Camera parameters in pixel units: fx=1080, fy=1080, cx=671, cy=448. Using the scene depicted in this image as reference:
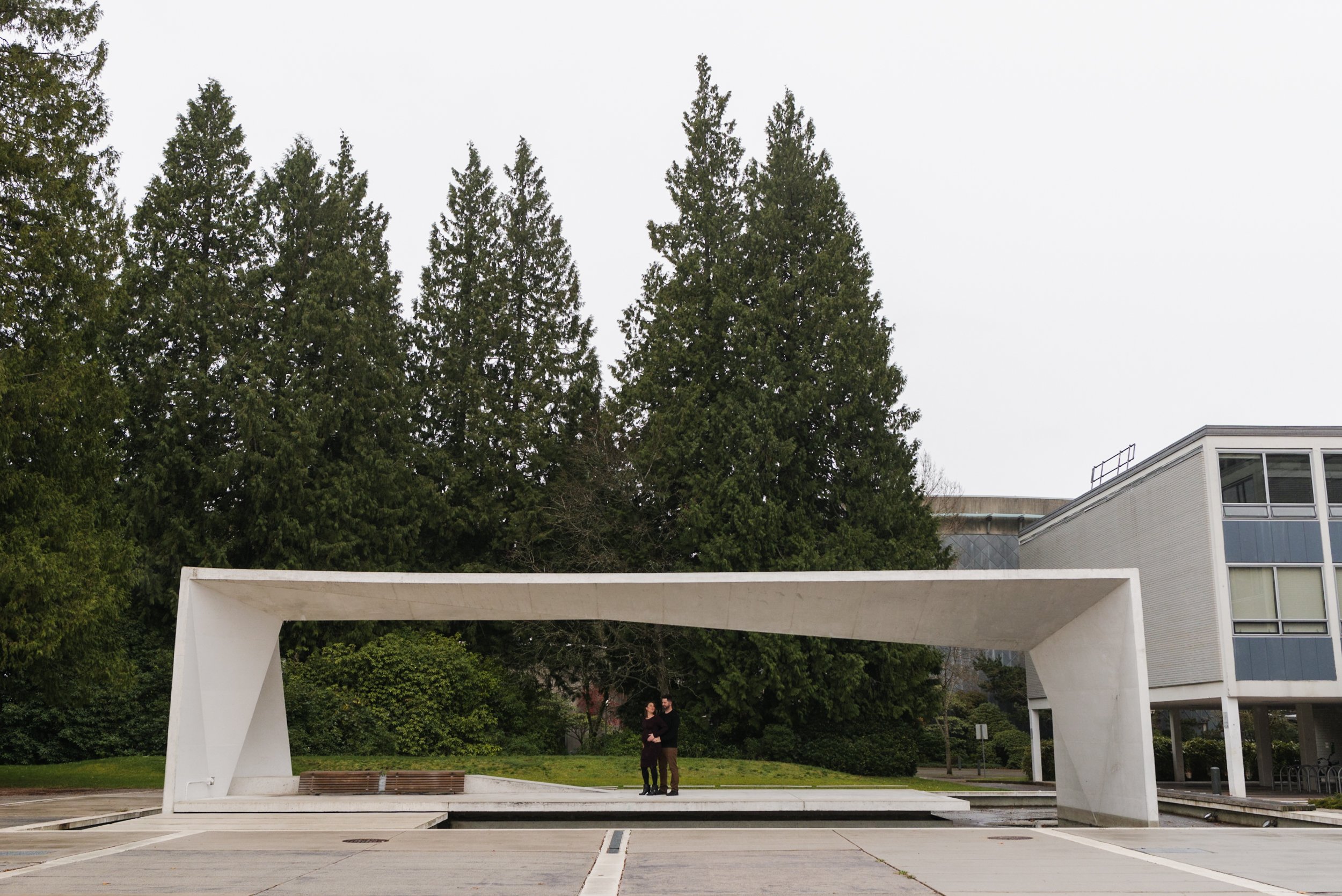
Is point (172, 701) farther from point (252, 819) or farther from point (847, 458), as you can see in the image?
point (847, 458)

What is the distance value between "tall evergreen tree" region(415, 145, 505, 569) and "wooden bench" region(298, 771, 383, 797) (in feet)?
48.5

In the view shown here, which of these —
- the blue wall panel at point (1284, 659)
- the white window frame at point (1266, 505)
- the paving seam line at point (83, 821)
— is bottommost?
the paving seam line at point (83, 821)

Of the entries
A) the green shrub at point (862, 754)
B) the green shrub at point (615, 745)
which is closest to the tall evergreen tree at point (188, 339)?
the green shrub at point (615, 745)

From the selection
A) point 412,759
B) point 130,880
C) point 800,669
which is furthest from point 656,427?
point 130,880

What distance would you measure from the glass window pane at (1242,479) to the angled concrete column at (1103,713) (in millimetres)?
9811

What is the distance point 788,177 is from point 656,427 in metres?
8.81

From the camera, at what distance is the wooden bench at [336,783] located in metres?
15.5

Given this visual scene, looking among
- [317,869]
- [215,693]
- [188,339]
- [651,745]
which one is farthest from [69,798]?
[188,339]

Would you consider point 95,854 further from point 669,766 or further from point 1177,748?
point 1177,748

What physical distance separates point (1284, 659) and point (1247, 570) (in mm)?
1893

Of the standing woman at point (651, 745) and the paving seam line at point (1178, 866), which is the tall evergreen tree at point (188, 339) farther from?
the paving seam line at point (1178, 866)

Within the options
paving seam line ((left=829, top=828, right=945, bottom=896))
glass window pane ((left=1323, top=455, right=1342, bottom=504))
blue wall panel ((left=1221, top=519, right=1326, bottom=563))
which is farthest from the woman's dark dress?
glass window pane ((left=1323, top=455, right=1342, bottom=504))

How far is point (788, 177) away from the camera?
32.2 meters

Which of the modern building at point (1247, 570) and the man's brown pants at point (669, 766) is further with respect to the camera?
the modern building at point (1247, 570)
